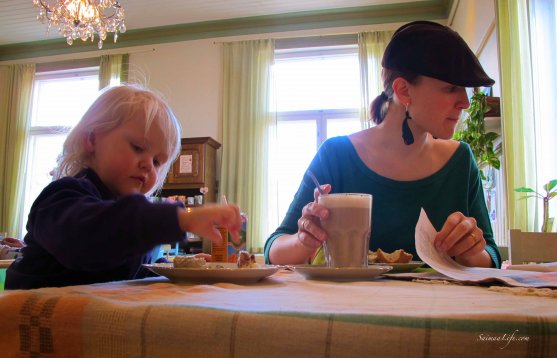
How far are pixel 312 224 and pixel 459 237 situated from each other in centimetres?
31

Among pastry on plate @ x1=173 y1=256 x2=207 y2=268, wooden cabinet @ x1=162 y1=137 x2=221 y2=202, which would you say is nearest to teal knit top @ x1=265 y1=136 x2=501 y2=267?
pastry on plate @ x1=173 y1=256 x2=207 y2=268

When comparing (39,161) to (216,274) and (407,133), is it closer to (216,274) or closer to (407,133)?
(407,133)

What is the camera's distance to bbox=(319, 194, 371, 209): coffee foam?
0.89m

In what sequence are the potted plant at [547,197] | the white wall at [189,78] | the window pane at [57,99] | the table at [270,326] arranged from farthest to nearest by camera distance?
the window pane at [57,99], the white wall at [189,78], the potted plant at [547,197], the table at [270,326]

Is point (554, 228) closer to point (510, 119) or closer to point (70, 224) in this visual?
point (510, 119)

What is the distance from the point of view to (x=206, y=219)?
0.62m

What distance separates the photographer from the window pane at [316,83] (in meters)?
6.15

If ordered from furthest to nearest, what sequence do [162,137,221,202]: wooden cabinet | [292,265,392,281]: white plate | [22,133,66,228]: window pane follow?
1. [22,133,66,228]: window pane
2. [162,137,221,202]: wooden cabinet
3. [292,265,392,281]: white plate

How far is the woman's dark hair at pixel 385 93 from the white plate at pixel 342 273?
757mm

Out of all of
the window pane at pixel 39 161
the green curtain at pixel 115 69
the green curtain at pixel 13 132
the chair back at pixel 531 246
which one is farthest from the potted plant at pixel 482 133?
the green curtain at pixel 13 132

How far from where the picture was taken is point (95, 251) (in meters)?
0.64

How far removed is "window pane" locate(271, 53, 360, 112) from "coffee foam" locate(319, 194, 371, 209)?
5.29 metres

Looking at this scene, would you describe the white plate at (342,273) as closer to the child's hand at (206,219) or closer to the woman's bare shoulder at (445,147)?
the child's hand at (206,219)

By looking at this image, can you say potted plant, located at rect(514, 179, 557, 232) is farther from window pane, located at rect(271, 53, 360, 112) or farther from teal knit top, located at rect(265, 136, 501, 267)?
window pane, located at rect(271, 53, 360, 112)
